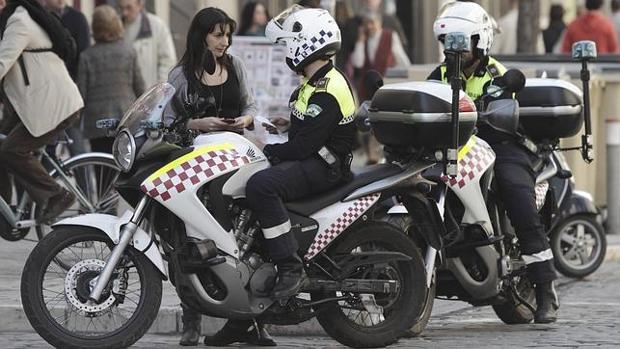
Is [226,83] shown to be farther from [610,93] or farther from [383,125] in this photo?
[610,93]

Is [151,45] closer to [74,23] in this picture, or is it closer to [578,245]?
[74,23]

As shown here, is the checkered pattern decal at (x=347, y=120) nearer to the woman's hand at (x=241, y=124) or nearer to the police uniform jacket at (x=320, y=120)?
the police uniform jacket at (x=320, y=120)

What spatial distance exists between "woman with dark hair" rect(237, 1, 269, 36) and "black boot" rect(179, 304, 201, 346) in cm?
943

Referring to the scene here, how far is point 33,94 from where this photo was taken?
11.9 metres

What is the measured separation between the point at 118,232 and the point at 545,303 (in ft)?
8.47

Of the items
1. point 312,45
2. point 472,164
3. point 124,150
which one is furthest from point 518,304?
point 124,150

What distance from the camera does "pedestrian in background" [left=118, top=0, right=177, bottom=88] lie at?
1532 cm

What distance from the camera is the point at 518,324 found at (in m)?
10.2

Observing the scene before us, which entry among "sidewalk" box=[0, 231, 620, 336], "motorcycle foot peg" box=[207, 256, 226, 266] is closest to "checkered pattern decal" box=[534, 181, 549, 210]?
"sidewalk" box=[0, 231, 620, 336]

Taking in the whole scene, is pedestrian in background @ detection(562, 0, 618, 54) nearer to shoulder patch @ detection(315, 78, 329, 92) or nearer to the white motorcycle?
the white motorcycle

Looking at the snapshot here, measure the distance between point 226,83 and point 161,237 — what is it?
1.12 metres

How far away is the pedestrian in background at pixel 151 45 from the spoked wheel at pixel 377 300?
6541 millimetres

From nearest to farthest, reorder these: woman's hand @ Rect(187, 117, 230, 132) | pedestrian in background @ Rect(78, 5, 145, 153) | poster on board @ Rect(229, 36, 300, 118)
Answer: woman's hand @ Rect(187, 117, 230, 132) → pedestrian in background @ Rect(78, 5, 145, 153) → poster on board @ Rect(229, 36, 300, 118)

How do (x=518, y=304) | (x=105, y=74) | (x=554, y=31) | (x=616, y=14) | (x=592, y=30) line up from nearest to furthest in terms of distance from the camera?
(x=518, y=304) < (x=105, y=74) < (x=592, y=30) < (x=554, y=31) < (x=616, y=14)
